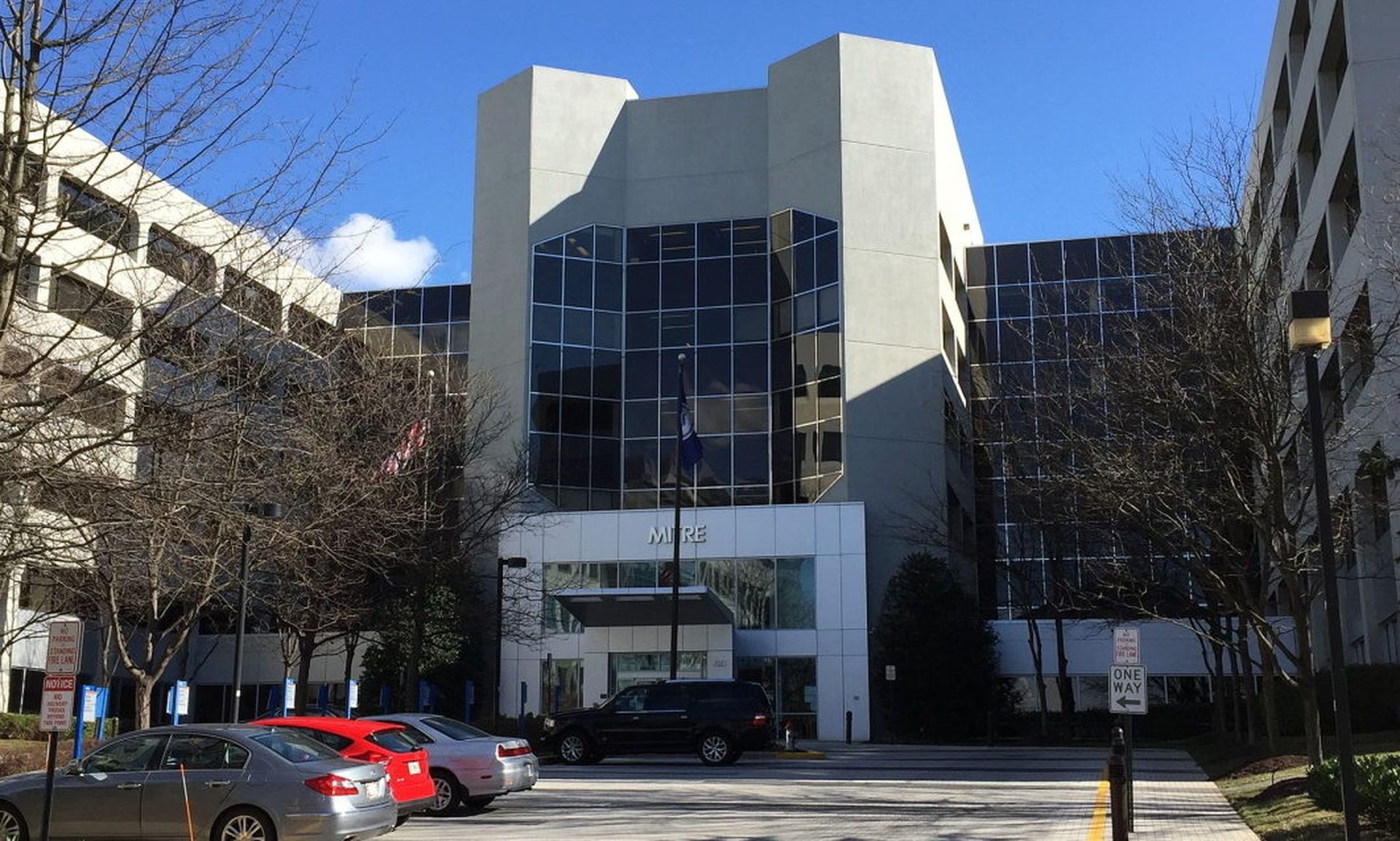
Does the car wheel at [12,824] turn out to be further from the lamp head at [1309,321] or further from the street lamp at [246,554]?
the lamp head at [1309,321]

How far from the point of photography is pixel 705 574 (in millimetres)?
47344

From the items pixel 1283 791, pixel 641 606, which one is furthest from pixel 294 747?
pixel 641 606

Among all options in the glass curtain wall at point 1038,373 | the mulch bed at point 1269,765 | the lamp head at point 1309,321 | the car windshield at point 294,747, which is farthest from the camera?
the glass curtain wall at point 1038,373

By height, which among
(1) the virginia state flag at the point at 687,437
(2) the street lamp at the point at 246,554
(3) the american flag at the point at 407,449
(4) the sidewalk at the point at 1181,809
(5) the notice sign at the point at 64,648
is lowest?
(4) the sidewalk at the point at 1181,809

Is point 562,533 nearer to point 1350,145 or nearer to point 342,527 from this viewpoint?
point 342,527

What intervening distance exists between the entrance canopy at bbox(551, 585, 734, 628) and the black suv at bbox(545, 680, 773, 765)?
12760 millimetres

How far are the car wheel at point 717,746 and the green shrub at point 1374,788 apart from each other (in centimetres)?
1446

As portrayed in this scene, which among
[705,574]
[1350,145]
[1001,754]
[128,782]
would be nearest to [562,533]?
[705,574]

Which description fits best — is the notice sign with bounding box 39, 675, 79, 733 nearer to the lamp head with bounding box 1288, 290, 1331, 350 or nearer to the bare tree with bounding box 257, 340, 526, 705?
the bare tree with bounding box 257, 340, 526, 705

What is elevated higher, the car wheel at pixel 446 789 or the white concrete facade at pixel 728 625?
the white concrete facade at pixel 728 625

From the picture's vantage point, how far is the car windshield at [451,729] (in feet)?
61.9

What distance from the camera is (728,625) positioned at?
4575cm

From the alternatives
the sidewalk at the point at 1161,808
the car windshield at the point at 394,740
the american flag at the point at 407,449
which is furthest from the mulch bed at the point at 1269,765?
the american flag at the point at 407,449

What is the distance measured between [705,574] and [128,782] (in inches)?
1346
